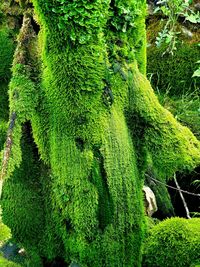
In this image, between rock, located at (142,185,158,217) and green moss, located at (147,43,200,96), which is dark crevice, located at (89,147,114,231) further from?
green moss, located at (147,43,200,96)

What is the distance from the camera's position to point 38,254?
225 cm

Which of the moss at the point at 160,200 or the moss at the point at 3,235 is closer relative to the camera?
the moss at the point at 3,235

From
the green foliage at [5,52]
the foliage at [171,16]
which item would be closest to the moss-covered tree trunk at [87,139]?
the green foliage at [5,52]

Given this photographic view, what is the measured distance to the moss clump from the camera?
238 cm

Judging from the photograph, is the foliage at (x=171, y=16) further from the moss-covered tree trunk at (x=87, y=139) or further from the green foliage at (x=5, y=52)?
the moss-covered tree trunk at (x=87, y=139)

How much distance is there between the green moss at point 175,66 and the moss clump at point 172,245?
1.55 m

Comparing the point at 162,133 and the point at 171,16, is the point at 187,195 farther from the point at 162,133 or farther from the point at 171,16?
the point at 162,133

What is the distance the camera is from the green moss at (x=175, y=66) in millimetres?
3820

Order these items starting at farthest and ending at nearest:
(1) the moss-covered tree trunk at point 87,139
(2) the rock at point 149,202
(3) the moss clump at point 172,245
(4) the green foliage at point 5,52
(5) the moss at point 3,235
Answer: (4) the green foliage at point 5,52 → (2) the rock at point 149,202 → (3) the moss clump at point 172,245 → (1) the moss-covered tree trunk at point 87,139 → (5) the moss at point 3,235

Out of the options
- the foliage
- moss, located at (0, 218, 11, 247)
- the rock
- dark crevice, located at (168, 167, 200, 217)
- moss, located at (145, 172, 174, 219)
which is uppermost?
the foliage

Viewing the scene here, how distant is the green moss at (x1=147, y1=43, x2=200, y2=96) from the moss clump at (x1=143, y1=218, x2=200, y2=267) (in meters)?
1.55

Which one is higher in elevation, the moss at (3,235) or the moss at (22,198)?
the moss at (3,235)

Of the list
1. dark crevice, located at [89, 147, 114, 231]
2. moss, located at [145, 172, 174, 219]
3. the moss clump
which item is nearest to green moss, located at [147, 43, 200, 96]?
moss, located at [145, 172, 174, 219]

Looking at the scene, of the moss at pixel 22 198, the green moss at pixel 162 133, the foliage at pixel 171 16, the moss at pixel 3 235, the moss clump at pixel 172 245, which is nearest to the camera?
the moss at pixel 3 235
